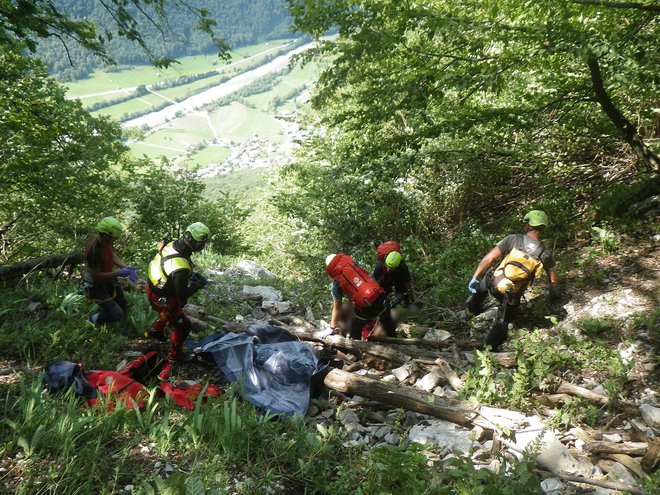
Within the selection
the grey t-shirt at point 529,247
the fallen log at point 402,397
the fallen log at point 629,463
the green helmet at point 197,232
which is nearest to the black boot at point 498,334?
the grey t-shirt at point 529,247

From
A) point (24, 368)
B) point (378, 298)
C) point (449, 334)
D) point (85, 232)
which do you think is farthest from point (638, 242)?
point (85, 232)

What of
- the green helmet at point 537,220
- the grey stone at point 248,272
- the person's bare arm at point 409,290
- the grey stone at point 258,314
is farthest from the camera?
the grey stone at point 248,272

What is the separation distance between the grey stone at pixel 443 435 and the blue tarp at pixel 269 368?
116cm

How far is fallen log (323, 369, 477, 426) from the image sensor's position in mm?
3691

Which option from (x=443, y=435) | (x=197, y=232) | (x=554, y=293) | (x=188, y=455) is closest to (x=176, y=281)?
(x=197, y=232)

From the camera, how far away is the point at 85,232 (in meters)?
10.7

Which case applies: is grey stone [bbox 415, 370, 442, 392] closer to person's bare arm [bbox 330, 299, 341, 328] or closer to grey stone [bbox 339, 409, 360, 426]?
grey stone [bbox 339, 409, 360, 426]

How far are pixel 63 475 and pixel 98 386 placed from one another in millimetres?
1286

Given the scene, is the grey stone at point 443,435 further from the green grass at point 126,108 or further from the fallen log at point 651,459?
the green grass at point 126,108

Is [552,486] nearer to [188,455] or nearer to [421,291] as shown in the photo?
[188,455]

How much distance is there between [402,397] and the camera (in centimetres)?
397

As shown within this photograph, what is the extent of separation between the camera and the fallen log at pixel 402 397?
3691 mm

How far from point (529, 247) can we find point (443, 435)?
2.78m

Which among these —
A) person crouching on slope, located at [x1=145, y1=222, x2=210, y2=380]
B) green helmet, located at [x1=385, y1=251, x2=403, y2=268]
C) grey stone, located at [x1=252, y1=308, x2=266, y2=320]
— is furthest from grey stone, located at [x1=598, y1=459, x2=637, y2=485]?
grey stone, located at [x1=252, y1=308, x2=266, y2=320]
